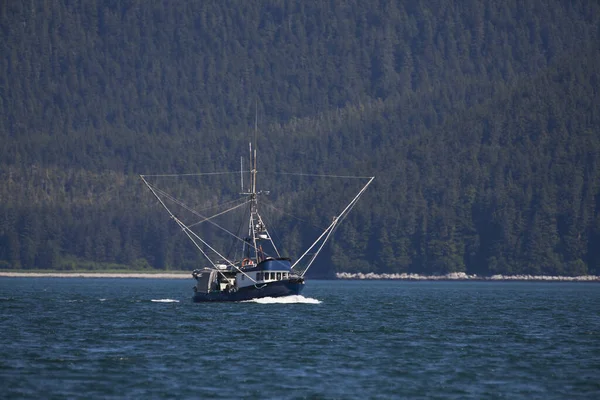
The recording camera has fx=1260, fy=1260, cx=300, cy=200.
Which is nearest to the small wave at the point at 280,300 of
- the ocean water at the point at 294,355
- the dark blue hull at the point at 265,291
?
the dark blue hull at the point at 265,291

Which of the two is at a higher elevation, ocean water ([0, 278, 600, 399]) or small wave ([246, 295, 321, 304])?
small wave ([246, 295, 321, 304])

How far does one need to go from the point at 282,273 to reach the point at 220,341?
137 ft

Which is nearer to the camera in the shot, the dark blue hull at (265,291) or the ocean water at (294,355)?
the ocean water at (294,355)

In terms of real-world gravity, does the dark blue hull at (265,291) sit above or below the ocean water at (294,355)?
above

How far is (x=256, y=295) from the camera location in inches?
4796

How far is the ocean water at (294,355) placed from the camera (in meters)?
56.8

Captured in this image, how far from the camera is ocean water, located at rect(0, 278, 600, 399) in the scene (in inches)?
2237

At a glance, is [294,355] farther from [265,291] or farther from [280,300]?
[280,300]

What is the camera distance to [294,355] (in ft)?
232

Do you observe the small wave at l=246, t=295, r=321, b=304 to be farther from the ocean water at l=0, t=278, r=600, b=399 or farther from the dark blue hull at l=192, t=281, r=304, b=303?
the ocean water at l=0, t=278, r=600, b=399

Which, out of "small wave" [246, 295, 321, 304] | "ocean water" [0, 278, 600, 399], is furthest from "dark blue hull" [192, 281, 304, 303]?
"ocean water" [0, 278, 600, 399]

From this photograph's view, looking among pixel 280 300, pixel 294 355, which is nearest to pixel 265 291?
pixel 280 300

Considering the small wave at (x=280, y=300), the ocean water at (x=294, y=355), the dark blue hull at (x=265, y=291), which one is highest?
the dark blue hull at (x=265, y=291)

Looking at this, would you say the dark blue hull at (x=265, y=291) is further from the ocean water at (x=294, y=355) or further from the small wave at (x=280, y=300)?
the ocean water at (x=294, y=355)
